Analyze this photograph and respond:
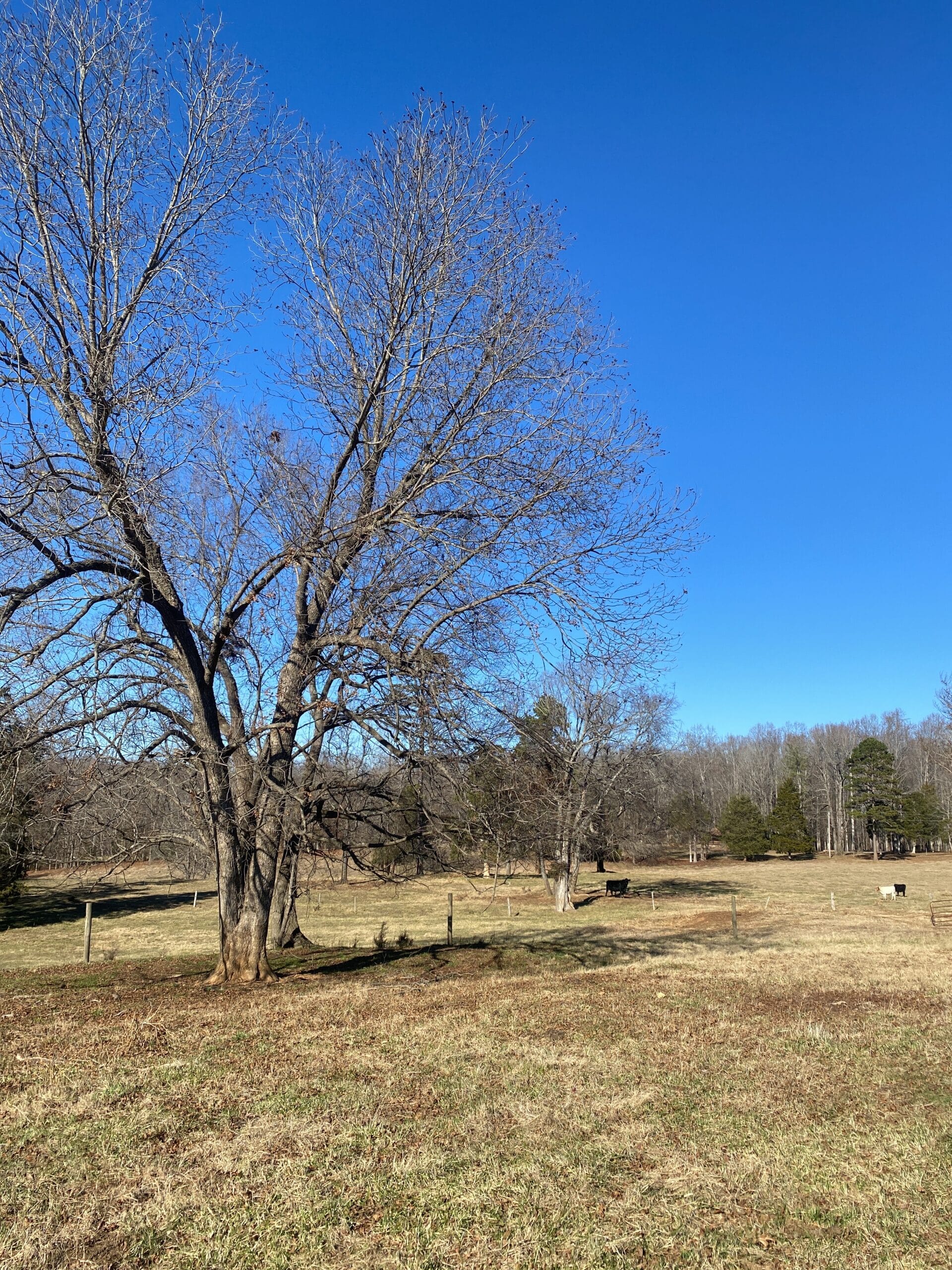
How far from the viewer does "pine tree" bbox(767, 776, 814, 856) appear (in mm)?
67000

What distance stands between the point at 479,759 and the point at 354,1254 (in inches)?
240

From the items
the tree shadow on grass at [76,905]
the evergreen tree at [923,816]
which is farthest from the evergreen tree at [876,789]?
the tree shadow on grass at [76,905]

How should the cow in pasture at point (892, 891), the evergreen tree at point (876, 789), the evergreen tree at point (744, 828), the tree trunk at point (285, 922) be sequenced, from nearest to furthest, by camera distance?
the tree trunk at point (285, 922) < the cow in pasture at point (892, 891) < the evergreen tree at point (744, 828) < the evergreen tree at point (876, 789)

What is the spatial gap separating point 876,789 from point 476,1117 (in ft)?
226

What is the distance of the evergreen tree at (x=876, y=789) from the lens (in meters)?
66.1

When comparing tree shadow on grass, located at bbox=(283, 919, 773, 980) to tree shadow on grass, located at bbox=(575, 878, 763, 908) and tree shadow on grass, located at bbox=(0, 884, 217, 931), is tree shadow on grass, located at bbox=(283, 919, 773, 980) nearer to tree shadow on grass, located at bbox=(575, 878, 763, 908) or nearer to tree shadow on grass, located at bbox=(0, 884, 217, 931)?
tree shadow on grass, located at bbox=(575, 878, 763, 908)

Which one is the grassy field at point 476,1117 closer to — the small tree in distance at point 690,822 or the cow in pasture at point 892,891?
the cow in pasture at point 892,891

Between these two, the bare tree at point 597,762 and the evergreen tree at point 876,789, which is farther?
the evergreen tree at point 876,789

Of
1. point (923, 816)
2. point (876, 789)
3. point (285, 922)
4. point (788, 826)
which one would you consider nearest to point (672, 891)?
point (285, 922)

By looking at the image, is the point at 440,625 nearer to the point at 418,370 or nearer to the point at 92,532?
the point at 418,370

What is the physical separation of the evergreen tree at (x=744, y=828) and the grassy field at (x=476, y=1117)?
53.8m

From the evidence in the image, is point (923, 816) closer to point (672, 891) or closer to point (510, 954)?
point (672, 891)

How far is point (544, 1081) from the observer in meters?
7.07

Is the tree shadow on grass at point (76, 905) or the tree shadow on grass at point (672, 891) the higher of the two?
the tree shadow on grass at point (672, 891)
